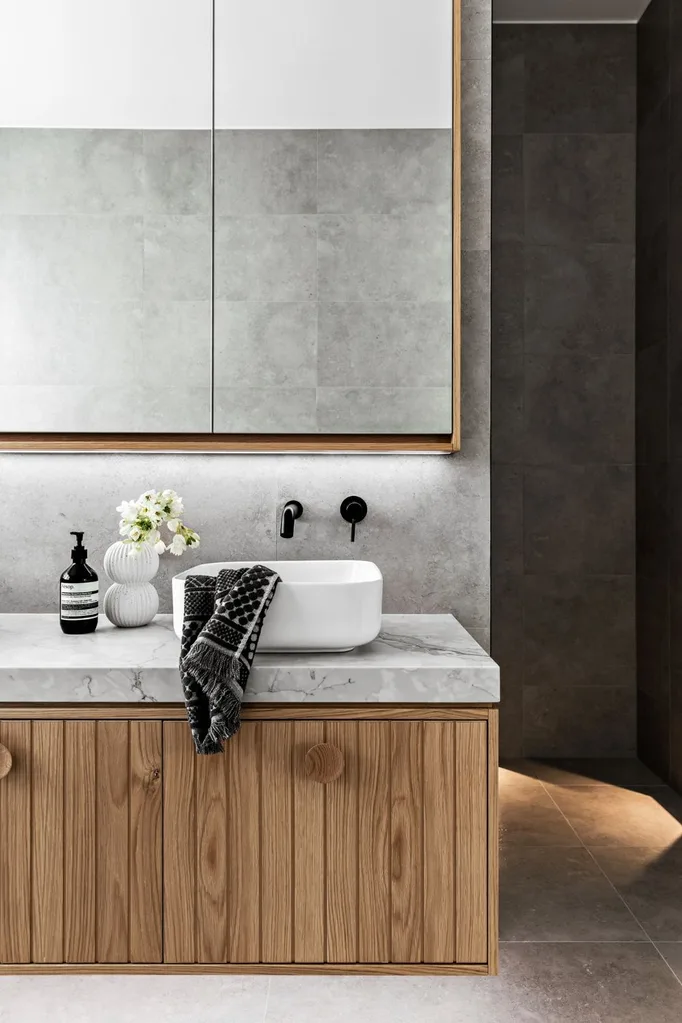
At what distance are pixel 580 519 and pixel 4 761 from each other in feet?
8.03

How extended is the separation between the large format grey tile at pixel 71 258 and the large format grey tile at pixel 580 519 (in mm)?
1895

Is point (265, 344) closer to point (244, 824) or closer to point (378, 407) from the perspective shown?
point (378, 407)

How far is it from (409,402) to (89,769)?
45.3 inches

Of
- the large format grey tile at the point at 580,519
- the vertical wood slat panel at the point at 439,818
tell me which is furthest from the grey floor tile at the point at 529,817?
the vertical wood slat panel at the point at 439,818

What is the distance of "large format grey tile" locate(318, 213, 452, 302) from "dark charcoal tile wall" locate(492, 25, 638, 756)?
51.1 inches

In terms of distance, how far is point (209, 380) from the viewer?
2064 millimetres

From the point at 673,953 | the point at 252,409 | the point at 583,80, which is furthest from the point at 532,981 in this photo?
the point at 583,80

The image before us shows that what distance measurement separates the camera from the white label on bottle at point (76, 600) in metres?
1.87

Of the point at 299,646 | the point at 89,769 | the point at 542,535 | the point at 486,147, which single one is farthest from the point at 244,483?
the point at 542,535

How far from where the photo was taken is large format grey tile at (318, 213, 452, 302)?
2.04 m

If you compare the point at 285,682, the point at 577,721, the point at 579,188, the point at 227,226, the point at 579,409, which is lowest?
the point at 577,721

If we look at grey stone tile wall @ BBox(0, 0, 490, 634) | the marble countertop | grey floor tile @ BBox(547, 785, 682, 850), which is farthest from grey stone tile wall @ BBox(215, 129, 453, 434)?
grey floor tile @ BBox(547, 785, 682, 850)

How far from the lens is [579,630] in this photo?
3.33 m

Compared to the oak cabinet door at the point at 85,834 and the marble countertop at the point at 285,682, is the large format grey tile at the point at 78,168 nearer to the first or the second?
the marble countertop at the point at 285,682
